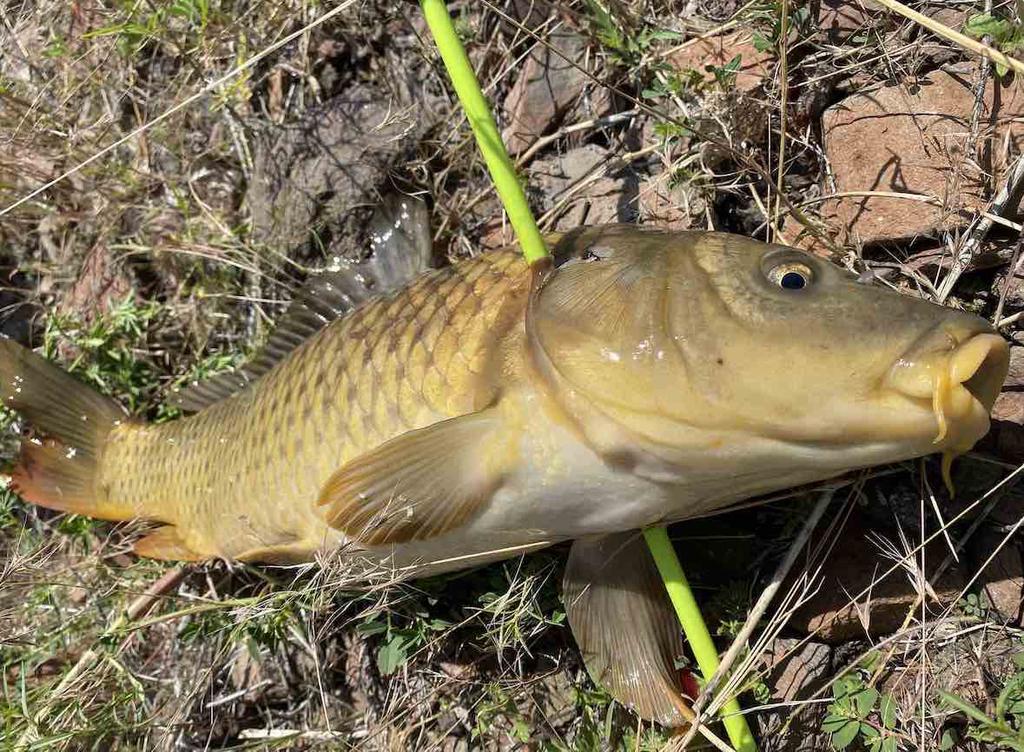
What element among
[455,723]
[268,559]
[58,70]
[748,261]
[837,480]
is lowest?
[455,723]

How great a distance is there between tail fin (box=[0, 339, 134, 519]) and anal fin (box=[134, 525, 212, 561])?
0.13 meters

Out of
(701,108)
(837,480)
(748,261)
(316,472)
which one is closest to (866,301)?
(748,261)

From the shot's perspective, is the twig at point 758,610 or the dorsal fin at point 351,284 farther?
the dorsal fin at point 351,284

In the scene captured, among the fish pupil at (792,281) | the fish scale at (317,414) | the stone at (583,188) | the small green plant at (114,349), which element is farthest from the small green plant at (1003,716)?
the small green plant at (114,349)

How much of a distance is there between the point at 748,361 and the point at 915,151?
0.97m

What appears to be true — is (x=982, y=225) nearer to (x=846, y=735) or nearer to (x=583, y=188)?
(x=583, y=188)

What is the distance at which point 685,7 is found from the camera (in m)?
2.44

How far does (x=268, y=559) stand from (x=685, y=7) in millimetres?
1786

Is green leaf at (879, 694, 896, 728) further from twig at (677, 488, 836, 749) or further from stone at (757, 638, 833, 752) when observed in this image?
twig at (677, 488, 836, 749)

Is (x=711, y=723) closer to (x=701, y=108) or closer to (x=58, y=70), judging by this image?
(x=701, y=108)

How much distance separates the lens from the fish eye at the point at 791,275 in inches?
59.4

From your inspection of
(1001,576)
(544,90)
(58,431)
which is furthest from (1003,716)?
(58,431)

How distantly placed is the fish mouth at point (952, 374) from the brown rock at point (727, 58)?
1.10 m

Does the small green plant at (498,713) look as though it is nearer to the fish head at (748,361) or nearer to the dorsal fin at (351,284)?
the fish head at (748,361)
